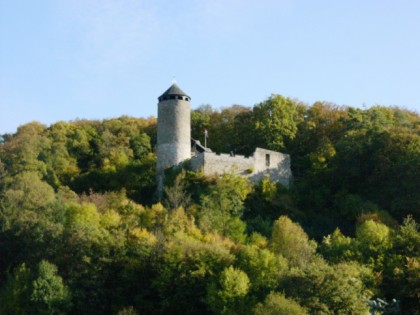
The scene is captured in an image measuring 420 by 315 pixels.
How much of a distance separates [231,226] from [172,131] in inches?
374

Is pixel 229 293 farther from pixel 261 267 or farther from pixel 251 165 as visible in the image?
pixel 251 165

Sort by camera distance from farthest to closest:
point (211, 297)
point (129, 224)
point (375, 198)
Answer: point (375, 198) → point (129, 224) → point (211, 297)

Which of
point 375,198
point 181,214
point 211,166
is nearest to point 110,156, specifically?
point 211,166

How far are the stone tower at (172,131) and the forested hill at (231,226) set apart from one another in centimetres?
174

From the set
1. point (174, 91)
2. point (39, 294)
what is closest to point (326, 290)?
point (39, 294)

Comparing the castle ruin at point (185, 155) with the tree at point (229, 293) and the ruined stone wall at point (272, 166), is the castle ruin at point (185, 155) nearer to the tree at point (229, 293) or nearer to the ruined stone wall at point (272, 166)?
the ruined stone wall at point (272, 166)

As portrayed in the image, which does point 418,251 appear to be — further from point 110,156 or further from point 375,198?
point 110,156

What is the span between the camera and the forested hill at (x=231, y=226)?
31.2 metres

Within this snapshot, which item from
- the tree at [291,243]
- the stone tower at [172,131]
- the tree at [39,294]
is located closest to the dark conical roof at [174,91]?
the stone tower at [172,131]

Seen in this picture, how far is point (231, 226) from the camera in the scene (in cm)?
3950

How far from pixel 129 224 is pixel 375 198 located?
52.3 feet

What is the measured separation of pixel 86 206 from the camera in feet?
127

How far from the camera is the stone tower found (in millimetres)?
46000

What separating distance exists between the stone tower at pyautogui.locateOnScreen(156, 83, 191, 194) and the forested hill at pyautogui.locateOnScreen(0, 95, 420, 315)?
1736 mm
